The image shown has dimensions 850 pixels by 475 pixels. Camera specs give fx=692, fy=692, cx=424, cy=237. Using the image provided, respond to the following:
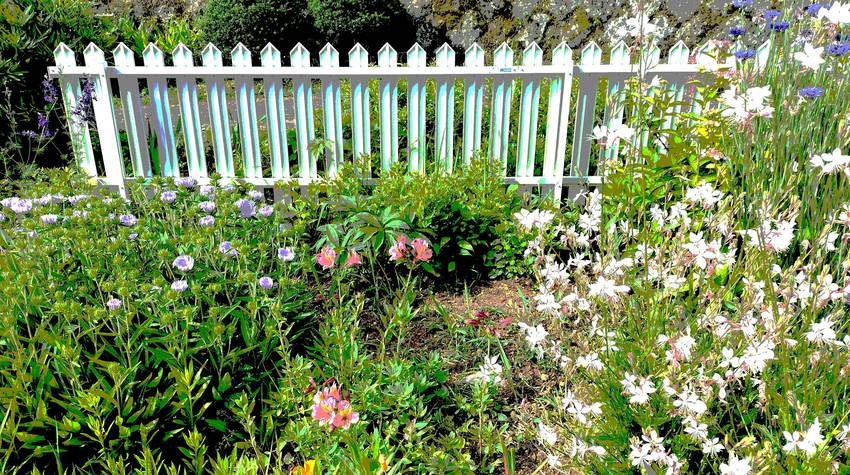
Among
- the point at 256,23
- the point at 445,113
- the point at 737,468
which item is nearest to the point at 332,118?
the point at 445,113

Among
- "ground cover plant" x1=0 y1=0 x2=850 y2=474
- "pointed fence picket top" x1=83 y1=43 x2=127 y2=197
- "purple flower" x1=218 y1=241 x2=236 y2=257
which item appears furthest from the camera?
"pointed fence picket top" x1=83 y1=43 x2=127 y2=197

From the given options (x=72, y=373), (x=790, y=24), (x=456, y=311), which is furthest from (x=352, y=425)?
(x=790, y=24)

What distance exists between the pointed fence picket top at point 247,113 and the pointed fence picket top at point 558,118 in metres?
1.81

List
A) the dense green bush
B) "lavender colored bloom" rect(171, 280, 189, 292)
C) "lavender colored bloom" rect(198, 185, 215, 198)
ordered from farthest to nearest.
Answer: the dense green bush
"lavender colored bloom" rect(198, 185, 215, 198)
"lavender colored bloom" rect(171, 280, 189, 292)

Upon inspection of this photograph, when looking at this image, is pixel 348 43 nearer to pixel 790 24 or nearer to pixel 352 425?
pixel 790 24

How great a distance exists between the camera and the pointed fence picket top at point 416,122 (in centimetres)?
419

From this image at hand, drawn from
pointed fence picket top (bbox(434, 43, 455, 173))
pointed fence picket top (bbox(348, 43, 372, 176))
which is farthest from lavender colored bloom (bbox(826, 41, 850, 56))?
pointed fence picket top (bbox(348, 43, 372, 176))

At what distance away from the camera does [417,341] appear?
10.1 ft

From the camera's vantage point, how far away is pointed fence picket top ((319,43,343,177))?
13.6ft

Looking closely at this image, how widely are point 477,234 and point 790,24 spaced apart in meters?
1.71

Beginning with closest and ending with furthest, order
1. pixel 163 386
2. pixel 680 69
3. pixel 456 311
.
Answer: pixel 163 386 < pixel 456 311 < pixel 680 69

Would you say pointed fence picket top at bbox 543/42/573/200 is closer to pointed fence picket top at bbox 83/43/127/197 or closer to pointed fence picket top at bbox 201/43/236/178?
pointed fence picket top at bbox 201/43/236/178

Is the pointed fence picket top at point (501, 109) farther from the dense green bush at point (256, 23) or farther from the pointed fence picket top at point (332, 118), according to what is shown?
the dense green bush at point (256, 23)

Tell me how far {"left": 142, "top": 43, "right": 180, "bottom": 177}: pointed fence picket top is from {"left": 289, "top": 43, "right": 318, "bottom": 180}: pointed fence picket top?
2.56 ft
